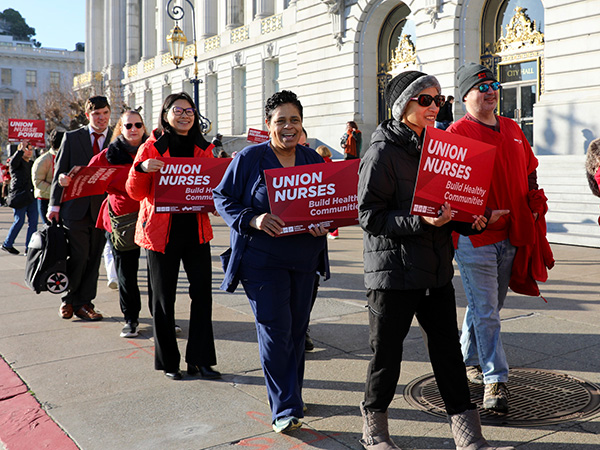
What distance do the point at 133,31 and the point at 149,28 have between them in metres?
3.92

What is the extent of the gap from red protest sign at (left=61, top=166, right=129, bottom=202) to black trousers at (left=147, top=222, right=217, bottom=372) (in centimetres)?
137

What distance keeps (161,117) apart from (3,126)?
2538 inches

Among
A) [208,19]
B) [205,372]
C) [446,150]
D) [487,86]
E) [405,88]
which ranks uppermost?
[208,19]

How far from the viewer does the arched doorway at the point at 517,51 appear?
60.5 feet

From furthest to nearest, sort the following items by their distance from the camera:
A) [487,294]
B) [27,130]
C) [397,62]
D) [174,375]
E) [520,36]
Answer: [397,62] → [27,130] → [520,36] → [174,375] → [487,294]

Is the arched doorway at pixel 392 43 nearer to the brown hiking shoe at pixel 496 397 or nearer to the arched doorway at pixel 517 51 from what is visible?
the arched doorway at pixel 517 51

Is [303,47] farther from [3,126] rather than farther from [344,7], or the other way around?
[3,126]

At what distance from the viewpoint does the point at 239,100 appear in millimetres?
36531

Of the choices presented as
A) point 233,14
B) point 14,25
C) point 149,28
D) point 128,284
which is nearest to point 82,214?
point 128,284

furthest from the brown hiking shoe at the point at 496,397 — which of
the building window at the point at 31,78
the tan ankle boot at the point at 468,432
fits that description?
the building window at the point at 31,78

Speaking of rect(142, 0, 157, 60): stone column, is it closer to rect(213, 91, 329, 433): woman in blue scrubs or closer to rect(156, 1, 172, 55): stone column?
rect(156, 1, 172, 55): stone column

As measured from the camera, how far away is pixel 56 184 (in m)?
6.39

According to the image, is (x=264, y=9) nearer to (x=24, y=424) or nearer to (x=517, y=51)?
(x=517, y=51)

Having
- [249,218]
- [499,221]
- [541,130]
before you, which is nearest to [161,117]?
[249,218]
